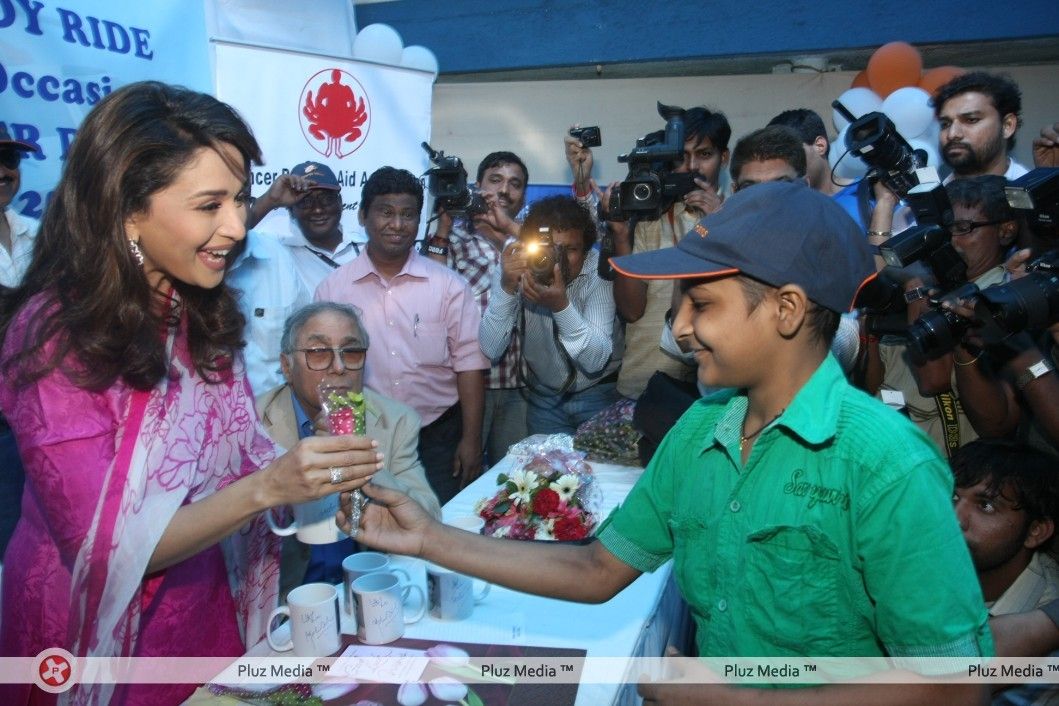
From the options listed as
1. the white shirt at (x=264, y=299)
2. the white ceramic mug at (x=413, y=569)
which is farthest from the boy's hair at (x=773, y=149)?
the white shirt at (x=264, y=299)

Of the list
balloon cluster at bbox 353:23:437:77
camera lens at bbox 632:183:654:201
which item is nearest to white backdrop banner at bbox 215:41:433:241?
balloon cluster at bbox 353:23:437:77

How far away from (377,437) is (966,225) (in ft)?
7.34

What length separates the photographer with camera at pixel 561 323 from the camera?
324cm

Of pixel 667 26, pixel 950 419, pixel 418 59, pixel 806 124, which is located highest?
pixel 667 26

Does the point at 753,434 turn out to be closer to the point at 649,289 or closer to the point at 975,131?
the point at 649,289

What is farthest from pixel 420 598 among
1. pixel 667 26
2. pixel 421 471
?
pixel 667 26

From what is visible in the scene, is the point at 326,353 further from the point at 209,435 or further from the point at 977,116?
the point at 977,116

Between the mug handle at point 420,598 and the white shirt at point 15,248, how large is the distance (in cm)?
215

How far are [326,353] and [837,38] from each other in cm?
541

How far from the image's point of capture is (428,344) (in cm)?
355

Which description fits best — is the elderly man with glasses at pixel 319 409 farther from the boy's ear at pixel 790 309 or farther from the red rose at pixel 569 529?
the boy's ear at pixel 790 309

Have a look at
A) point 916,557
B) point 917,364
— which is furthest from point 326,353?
point 917,364

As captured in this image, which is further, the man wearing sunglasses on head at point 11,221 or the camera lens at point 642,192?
the camera lens at point 642,192

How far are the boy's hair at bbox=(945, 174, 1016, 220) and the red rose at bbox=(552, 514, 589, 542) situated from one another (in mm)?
1821
